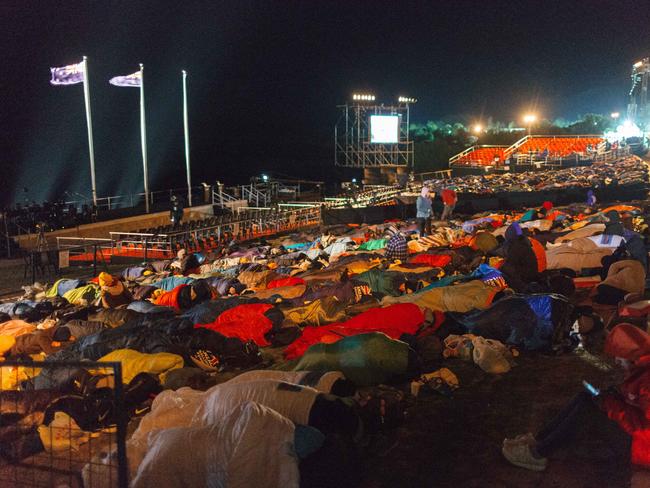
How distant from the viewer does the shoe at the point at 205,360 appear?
637cm

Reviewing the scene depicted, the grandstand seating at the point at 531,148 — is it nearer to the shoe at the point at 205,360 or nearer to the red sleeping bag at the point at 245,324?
the red sleeping bag at the point at 245,324

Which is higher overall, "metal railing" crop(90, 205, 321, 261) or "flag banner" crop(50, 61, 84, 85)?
"flag banner" crop(50, 61, 84, 85)

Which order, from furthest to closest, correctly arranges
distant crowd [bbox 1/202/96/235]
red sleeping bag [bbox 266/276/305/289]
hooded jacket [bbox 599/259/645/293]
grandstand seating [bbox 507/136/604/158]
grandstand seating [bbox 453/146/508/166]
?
grandstand seating [bbox 507/136/604/158], grandstand seating [bbox 453/146/508/166], distant crowd [bbox 1/202/96/235], red sleeping bag [bbox 266/276/305/289], hooded jacket [bbox 599/259/645/293]

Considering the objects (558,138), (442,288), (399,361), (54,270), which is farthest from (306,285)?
(558,138)

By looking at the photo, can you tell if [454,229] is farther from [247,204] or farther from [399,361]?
[247,204]

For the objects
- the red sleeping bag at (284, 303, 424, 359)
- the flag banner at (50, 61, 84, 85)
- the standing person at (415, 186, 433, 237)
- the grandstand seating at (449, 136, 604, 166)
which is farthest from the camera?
the grandstand seating at (449, 136, 604, 166)


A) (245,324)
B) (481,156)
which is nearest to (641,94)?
(481,156)

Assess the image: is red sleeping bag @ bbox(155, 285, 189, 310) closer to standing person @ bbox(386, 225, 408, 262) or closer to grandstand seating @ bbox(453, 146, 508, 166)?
standing person @ bbox(386, 225, 408, 262)

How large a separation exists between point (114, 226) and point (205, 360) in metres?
18.1

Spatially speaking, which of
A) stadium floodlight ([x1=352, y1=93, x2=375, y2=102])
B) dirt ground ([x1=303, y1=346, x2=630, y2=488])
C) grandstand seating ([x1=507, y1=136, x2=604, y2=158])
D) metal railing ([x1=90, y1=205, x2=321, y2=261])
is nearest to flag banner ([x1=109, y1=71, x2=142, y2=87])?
metal railing ([x1=90, y1=205, x2=321, y2=261])

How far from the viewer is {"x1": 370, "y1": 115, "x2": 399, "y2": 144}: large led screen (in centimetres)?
4856

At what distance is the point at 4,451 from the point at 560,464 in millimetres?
3553

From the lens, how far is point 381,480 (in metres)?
4.09

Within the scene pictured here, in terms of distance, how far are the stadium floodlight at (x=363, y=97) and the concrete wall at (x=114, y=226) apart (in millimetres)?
23409
